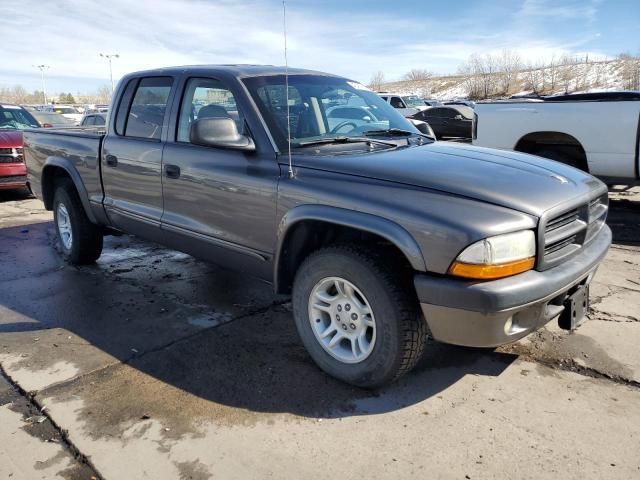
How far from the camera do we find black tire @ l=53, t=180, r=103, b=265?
5441mm

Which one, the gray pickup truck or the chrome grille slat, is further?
the chrome grille slat

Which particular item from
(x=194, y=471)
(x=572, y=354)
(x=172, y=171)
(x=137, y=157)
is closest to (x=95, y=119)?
(x=137, y=157)

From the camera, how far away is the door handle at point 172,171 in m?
3.93

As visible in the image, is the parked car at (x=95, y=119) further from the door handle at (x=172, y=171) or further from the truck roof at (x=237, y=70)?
the door handle at (x=172, y=171)

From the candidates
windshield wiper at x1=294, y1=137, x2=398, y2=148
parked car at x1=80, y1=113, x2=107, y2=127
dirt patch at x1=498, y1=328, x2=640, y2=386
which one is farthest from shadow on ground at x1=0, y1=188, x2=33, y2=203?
dirt patch at x1=498, y1=328, x2=640, y2=386

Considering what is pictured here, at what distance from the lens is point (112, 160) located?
4.66 meters

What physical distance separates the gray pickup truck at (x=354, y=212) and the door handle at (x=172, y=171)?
1 cm

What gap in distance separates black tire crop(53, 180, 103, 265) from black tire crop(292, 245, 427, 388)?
128 inches

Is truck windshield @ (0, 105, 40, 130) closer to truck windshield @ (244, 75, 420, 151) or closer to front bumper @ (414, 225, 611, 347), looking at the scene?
truck windshield @ (244, 75, 420, 151)

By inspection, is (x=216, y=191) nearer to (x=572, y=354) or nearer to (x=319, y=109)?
(x=319, y=109)

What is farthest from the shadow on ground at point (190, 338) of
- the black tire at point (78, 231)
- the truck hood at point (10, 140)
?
the truck hood at point (10, 140)

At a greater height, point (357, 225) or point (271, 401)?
point (357, 225)

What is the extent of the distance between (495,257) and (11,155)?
30.5 feet

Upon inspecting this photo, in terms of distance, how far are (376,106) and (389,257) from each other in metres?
1.76
